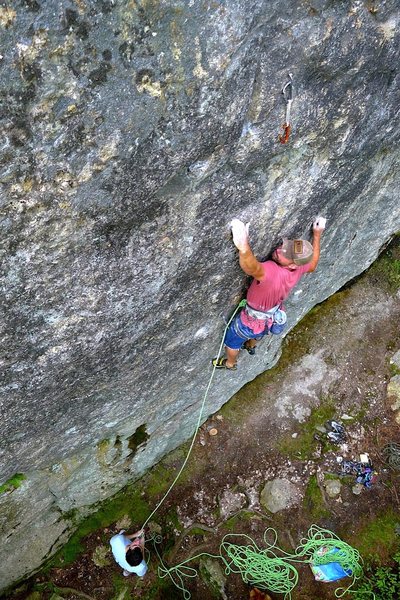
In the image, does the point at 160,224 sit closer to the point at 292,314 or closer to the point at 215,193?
the point at 215,193

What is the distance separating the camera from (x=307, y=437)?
664 centimetres

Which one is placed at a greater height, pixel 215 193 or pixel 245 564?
pixel 215 193

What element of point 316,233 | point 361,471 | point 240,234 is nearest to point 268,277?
point 240,234

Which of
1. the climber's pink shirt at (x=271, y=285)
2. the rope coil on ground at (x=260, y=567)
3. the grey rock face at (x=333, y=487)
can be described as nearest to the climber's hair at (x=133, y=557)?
the rope coil on ground at (x=260, y=567)

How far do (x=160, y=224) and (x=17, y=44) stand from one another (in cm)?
137

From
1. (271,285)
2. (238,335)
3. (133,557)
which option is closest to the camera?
(271,285)

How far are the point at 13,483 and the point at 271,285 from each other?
10.4 ft

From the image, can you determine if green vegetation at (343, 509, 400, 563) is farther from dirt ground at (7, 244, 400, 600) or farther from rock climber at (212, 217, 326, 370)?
rock climber at (212, 217, 326, 370)

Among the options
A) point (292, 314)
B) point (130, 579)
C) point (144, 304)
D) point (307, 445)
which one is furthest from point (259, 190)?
point (130, 579)

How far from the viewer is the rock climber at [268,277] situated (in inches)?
150

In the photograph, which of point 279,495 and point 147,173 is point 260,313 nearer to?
point 147,173

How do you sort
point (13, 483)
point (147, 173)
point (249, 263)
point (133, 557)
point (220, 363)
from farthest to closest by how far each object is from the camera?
point (133, 557), point (220, 363), point (13, 483), point (249, 263), point (147, 173)

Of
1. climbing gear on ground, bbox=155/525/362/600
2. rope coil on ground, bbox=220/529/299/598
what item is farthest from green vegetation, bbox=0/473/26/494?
rope coil on ground, bbox=220/529/299/598

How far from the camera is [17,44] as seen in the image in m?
2.08
